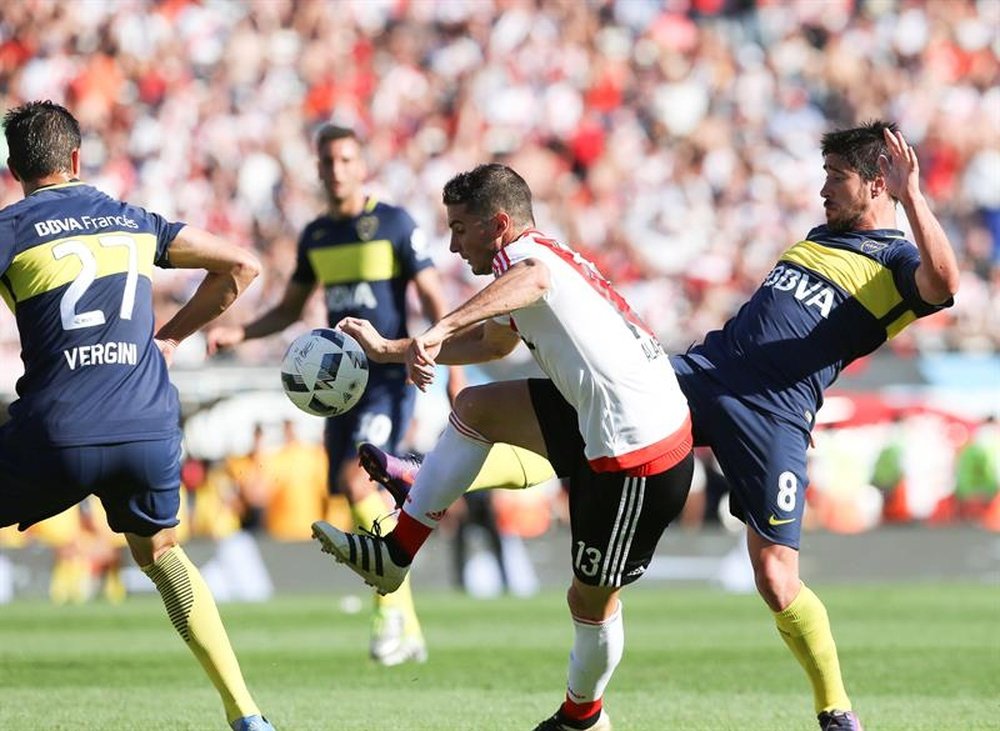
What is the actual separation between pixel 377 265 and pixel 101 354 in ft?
14.8

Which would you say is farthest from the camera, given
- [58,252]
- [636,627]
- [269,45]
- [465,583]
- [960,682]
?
[269,45]

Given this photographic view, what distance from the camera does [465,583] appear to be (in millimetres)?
17500

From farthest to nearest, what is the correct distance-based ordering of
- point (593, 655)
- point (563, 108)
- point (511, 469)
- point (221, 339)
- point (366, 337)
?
point (563, 108), point (221, 339), point (511, 469), point (593, 655), point (366, 337)

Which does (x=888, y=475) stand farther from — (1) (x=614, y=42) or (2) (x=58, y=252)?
(2) (x=58, y=252)

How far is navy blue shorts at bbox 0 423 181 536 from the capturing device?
650 cm

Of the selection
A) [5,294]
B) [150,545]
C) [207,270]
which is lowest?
[150,545]

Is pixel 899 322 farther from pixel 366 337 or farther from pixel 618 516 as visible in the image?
pixel 366 337

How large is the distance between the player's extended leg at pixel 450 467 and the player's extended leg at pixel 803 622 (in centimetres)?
102

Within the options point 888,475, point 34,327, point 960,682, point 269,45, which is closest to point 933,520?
point 888,475

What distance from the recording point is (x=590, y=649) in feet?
23.5

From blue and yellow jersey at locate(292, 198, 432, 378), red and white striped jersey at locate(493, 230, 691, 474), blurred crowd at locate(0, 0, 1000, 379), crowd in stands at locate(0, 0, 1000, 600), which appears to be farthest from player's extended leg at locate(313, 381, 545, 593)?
blurred crowd at locate(0, 0, 1000, 379)

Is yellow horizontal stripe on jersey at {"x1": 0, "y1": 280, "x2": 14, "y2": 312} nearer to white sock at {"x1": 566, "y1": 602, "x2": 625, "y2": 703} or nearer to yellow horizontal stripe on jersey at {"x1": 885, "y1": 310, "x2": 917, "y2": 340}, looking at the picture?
white sock at {"x1": 566, "y1": 602, "x2": 625, "y2": 703}

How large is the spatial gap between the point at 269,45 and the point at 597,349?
1854 cm

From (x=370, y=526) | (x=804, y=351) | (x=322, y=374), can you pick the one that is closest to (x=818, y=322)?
(x=804, y=351)
